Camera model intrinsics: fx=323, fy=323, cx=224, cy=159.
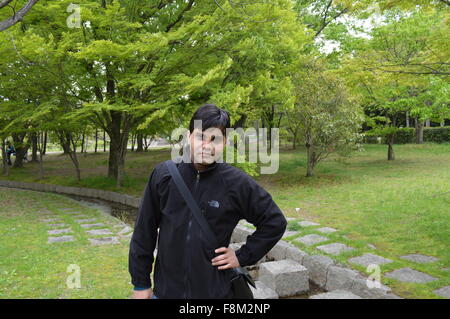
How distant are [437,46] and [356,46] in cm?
926

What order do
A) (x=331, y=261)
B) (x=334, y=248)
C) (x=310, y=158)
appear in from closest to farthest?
(x=331, y=261), (x=334, y=248), (x=310, y=158)

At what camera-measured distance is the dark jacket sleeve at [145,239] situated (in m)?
1.87

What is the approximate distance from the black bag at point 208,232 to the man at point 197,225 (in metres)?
0.03

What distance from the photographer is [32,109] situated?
10438mm

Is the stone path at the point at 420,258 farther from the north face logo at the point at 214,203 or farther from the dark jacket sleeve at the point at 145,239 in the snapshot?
the dark jacket sleeve at the point at 145,239

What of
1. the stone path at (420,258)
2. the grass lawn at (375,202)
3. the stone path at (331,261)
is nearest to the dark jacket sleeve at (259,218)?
the stone path at (331,261)

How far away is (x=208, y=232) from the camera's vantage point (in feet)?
5.90

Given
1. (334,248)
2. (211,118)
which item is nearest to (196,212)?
(211,118)

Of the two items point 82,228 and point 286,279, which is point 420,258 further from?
point 82,228

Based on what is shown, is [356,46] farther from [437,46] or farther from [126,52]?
[126,52]

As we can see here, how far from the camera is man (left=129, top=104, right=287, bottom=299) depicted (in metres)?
1.82

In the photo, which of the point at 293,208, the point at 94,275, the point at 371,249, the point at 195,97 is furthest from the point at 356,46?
the point at 94,275

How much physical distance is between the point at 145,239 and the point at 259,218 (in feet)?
2.22

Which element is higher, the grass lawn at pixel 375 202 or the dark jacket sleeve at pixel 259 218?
the dark jacket sleeve at pixel 259 218
